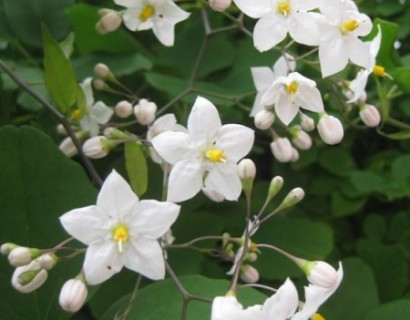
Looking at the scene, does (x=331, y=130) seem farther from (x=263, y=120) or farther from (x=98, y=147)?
(x=98, y=147)

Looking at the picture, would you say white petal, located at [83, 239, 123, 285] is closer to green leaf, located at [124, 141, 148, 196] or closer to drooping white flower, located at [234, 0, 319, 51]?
green leaf, located at [124, 141, 148, 196]

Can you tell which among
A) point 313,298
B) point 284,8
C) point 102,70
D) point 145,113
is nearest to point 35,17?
point 102,70

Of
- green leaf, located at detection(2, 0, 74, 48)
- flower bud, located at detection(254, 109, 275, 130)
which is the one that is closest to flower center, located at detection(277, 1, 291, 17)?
flower bud, located at detection(254, 109, 275, 130)

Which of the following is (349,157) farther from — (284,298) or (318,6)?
(284,298)

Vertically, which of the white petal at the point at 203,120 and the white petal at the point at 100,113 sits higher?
the white petal at the point at 203,120

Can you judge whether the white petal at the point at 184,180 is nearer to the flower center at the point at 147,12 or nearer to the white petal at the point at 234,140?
the white petal at the point at 234,140

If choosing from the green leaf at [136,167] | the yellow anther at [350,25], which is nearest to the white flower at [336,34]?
the yellow anther at [350,25]

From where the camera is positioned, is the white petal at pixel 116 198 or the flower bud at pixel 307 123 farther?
the flower bud at pixel 307 123
